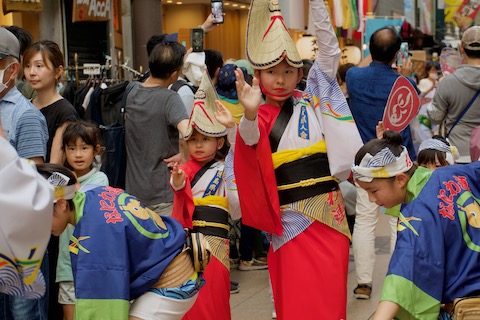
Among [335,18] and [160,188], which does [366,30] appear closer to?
[335,18]

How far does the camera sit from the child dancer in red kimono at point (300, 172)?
15.4 feet

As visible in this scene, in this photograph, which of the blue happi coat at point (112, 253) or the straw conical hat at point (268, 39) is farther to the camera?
the straw conical hat at point (268, 39)

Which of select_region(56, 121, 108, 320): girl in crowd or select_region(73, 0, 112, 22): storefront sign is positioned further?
select_region(73, 0, 112, 22): storefront sign

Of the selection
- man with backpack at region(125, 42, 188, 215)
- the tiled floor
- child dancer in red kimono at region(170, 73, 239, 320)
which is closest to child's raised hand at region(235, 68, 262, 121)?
child dancer in red kimono at region(170, 73, 239, 320)

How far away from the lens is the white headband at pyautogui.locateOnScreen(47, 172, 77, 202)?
353 cm

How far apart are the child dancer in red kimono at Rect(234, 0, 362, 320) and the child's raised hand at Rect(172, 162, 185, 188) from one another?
0.42m

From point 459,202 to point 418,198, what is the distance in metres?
0.17

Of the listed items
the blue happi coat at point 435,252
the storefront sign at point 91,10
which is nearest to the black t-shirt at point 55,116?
the blue happi coat at point 435,252

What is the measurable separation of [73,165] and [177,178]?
64cm

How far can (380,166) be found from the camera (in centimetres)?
371

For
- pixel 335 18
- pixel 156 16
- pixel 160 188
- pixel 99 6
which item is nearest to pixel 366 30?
pixel 335 18

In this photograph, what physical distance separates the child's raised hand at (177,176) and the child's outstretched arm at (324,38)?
101cm

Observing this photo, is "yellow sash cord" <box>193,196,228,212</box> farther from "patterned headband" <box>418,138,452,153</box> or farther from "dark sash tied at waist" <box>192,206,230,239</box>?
"patterned headband" <box>418,138,452,153</box>

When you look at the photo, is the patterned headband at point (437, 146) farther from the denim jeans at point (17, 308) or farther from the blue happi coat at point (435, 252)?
the denim jeans at point (17, 308)
